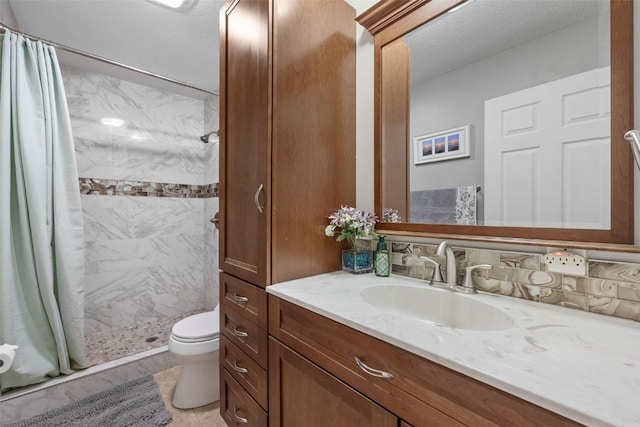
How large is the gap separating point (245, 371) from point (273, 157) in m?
0.91

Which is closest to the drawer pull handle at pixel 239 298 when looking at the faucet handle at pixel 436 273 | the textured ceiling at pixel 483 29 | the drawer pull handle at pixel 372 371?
the drawer pull handle at pixel 372 371

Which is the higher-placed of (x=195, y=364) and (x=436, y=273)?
(x=436, y=273)

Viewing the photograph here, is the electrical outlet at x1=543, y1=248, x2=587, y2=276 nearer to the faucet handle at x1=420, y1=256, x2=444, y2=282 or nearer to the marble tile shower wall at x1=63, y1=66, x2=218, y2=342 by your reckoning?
the faucet handle at x1=420, y1=256, x2=444, y2=282

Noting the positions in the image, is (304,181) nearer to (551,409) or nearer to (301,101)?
(301,101)

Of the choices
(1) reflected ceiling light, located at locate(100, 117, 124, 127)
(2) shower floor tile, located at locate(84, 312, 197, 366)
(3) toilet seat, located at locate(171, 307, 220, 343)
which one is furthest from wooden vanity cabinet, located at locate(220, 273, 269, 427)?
(1) reflected ceiling light, located at locate(100, 117, 124, 127)

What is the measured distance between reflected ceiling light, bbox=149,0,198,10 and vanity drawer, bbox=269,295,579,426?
175 cm

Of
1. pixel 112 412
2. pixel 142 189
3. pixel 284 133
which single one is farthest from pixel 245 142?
pixel 142 189

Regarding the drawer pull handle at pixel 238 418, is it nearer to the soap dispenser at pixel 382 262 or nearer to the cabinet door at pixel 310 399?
the cabinet door at pixel 310 399

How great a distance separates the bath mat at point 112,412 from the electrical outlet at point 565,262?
6.42 feet

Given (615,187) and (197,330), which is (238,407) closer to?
(197,330)

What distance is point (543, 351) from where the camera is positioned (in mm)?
551

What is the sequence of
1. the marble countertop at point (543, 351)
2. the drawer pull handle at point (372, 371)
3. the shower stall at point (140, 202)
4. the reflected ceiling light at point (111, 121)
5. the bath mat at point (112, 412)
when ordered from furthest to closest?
the reflected ceiling light at point (111, 121)
the shower stall at point (140, 202)
the bath mat at point (112, 412)
the drawer pull handle at point (372, 371)
the marble countertop at point (543, 351)

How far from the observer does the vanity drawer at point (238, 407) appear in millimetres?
1081

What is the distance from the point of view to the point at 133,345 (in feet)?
6.88
